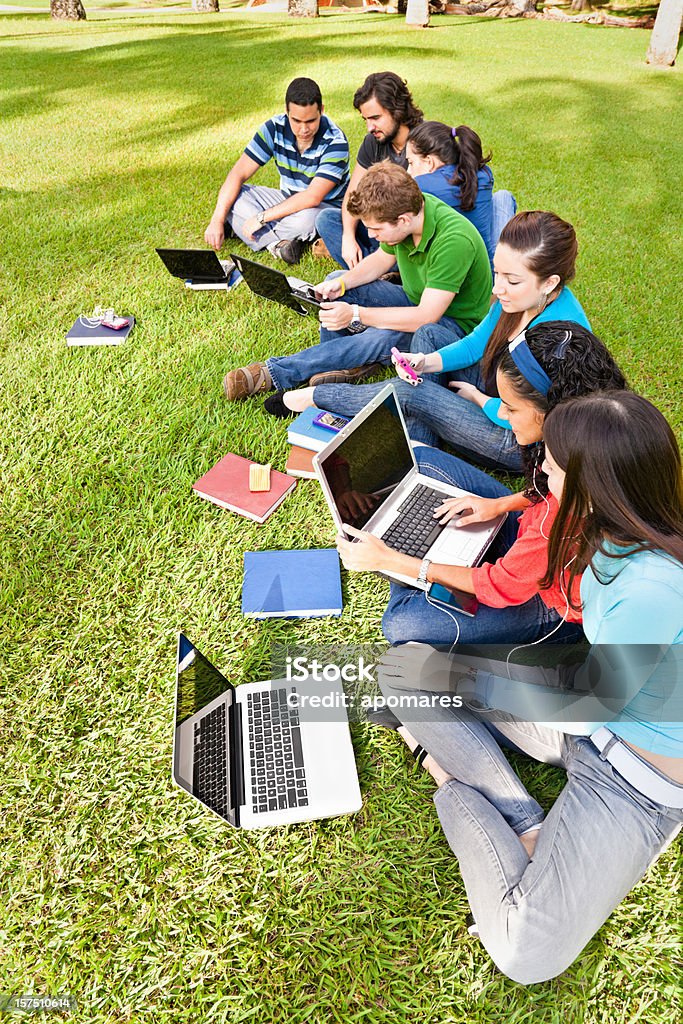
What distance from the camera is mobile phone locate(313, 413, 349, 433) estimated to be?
3.43 metres

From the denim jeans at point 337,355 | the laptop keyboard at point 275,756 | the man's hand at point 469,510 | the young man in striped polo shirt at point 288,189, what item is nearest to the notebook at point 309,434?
the denim jeans at point 337,355

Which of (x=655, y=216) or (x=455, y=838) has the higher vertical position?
(x=655, y=216)

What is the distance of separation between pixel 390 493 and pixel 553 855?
4.72 ft

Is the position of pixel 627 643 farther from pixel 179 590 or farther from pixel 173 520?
pixel 173 520

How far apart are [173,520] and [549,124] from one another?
8.48 m

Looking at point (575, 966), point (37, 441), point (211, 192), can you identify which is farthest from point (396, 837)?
point (211, 192)

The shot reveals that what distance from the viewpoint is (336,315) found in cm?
373

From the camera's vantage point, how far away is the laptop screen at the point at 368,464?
97.5 inches

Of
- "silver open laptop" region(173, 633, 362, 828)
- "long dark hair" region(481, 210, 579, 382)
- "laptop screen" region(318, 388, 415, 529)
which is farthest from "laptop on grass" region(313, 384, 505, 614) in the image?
"long dark hair" region(481, 210, 579, 382)

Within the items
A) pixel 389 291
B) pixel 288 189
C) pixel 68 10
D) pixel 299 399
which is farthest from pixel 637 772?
pixel 68 10

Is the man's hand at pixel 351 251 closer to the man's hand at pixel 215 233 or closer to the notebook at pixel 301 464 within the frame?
the man's hand at pixel 215 233

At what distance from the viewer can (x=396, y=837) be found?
2.15 meters

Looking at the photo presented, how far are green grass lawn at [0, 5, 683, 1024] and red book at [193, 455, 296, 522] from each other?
0.21 feet

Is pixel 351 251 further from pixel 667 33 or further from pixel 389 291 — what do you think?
pixel 667 33
